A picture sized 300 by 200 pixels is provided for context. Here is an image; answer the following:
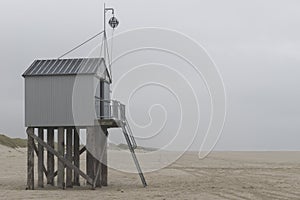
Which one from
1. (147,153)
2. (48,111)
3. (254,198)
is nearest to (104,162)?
(48,111)

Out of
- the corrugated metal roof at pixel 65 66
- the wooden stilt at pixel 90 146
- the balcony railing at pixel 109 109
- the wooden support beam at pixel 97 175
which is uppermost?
the corrugated metal roof at pixel 65 66

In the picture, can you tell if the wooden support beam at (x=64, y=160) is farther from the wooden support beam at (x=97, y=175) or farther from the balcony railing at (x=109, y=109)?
the balcony railing at (x=109, y=109)

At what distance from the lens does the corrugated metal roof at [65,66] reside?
3042 centimetres

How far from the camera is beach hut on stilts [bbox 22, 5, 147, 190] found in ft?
98.6

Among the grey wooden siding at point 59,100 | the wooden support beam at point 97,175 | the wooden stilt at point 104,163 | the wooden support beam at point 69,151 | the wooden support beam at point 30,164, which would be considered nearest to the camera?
the grey wooden siding at point 59,100

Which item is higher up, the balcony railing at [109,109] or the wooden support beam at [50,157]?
the balcony railing at [109,109]

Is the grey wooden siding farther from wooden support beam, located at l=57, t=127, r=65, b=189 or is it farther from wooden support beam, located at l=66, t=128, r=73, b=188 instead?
wooden support beam, located at l=66, t=128, r=73, b=188

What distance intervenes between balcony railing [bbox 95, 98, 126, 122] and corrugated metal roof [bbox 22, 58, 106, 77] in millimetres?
1638

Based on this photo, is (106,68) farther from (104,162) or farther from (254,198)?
(254,198)

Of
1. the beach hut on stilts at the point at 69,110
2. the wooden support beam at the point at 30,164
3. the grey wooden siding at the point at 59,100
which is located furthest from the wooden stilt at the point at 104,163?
the wooden support beam at the point at 30,164

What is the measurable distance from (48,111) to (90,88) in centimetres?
234

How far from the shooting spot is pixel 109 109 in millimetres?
32031

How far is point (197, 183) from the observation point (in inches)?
1390

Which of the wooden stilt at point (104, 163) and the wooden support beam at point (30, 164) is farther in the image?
the wooden stilt at point (104, 163)
